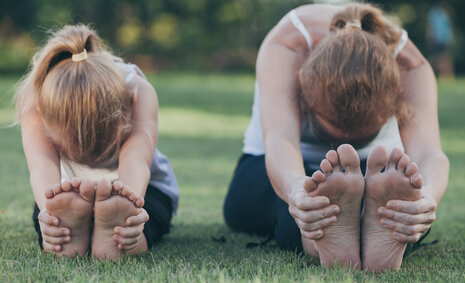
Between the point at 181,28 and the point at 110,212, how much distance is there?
869 inches

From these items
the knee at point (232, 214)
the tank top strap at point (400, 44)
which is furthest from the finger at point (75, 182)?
the tank top strap at point (400, 44)

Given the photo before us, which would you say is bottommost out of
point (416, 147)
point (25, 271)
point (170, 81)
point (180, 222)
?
point (170, 81)

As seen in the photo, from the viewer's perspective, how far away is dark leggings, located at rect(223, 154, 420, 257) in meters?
2.59

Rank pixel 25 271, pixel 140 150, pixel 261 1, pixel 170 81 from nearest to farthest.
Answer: pixel 25 271, pixel 140 150, pixel 170 81, pixel 261 1

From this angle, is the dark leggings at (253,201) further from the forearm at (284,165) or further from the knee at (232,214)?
the forearm at (284,165)

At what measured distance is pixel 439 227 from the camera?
2.95m

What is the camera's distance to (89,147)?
226 cm

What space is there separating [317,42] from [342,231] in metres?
1.00

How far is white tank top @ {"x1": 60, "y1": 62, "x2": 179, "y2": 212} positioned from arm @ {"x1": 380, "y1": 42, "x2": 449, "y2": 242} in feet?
3.59

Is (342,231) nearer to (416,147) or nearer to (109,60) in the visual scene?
(416,147)

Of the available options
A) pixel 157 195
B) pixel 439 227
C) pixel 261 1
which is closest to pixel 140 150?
pixel 157 195

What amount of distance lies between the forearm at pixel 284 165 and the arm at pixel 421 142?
1.18ft

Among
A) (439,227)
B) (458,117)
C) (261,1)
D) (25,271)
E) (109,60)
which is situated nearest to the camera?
(25,271)

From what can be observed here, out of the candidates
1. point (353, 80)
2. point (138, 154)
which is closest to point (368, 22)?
point (353, 80)
